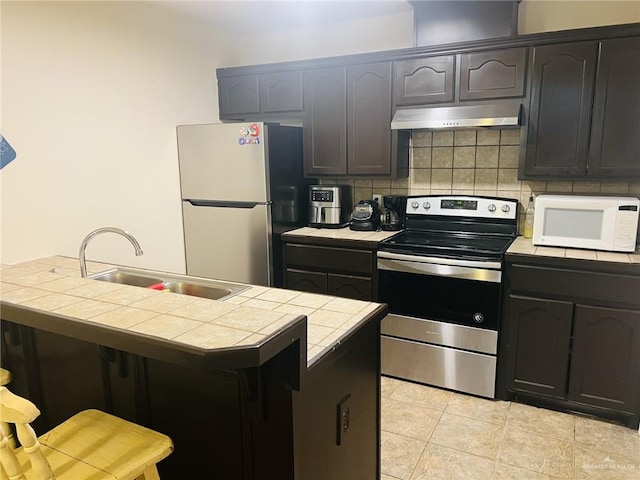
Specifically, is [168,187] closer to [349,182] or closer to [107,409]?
[349,182]

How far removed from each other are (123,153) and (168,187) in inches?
18.5

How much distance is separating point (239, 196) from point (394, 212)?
113 centimetres

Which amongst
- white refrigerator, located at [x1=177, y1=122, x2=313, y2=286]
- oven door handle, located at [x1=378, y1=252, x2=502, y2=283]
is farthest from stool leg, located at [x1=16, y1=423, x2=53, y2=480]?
white refrigerator, located at [x1=177, y1=122, x2=313, y2=286]

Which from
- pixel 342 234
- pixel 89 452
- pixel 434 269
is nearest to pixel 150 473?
pixel 89 452

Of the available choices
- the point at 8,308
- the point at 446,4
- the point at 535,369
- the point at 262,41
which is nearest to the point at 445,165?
the point at 446,4

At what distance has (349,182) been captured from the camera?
3.75m

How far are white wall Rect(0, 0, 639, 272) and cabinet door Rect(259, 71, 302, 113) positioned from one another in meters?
0.40

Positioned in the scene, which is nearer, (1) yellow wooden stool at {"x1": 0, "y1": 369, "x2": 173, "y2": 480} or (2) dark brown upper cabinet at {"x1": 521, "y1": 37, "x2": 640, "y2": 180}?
(1) yellow wooden stool at {"x1": 0, "y1": 369, "x2": 173, "y2": 480}

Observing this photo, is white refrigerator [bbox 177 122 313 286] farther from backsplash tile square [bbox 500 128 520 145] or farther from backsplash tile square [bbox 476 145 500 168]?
backsplash tile square [bbox 500 128 520 145]

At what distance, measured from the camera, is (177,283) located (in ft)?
6.81

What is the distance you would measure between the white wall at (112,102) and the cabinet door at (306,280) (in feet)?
2.89

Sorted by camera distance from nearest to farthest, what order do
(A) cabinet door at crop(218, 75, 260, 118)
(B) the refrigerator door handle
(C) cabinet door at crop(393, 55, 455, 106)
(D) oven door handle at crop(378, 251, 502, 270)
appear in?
(D) oven door handle at crop(378, 251, 502, 270), (C) cabinet door at crop(393, 55, 455, 106), (B) the refrigerator door handle, (A) cabinet door at crop(218, 75, 260, 118)

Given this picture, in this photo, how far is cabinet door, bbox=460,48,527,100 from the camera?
2.77 meters

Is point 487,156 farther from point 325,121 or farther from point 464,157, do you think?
point 325,121
